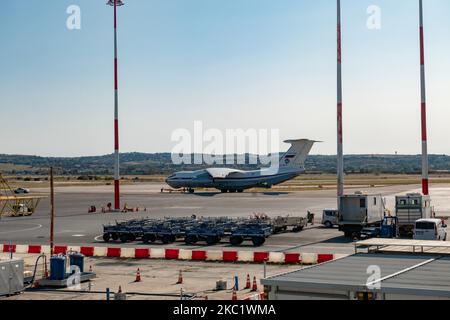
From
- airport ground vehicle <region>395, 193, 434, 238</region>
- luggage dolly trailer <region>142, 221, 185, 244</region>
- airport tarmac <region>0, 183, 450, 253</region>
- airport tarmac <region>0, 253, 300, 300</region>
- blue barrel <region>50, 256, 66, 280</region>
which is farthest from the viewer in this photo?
airport ground vehicle <region>395, 193, 434, 238</region>

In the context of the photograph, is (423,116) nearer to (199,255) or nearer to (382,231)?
(382,231)

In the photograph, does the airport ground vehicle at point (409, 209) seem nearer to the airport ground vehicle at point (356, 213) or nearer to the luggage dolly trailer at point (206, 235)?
the airport ground vehicle at point (356, 213)

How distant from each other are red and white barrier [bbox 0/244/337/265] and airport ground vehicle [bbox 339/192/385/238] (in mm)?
13037

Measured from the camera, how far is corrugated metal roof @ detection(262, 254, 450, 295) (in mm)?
15352

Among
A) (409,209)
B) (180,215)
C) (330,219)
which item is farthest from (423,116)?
(180,215)

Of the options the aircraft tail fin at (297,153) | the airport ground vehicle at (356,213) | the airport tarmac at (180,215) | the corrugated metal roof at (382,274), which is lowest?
the airport tarmac at (180,215)

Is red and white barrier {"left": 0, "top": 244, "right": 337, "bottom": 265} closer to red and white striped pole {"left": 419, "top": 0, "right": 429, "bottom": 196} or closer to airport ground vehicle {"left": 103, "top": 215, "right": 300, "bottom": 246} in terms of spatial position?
airport ground vehicle {"left": 103, "top": 215, "right": 300, "bottom": 246}

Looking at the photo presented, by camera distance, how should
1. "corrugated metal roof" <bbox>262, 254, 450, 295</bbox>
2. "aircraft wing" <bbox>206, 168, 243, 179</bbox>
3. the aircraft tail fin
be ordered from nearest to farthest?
"corrugated metal roof" <bbox>262, 254, 450, 295</bbox>, the aircraft tail fin, "aircraft wing" <bbox>206, 168, 243, 179</bbox>

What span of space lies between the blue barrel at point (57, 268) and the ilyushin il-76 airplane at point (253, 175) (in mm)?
78850

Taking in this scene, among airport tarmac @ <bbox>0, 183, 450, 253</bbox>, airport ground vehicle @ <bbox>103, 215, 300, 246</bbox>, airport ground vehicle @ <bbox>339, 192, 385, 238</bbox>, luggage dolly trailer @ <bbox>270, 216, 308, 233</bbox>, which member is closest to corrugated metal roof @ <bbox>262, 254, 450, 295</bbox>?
airport tarmac @ <bbox>0, 183, 450, 253</bbox>

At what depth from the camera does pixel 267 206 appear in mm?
84812

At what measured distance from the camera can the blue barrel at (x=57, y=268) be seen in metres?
31.2

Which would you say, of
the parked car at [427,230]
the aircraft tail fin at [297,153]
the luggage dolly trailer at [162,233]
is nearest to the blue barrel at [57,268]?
the luggage dolly trailer at [162,233]

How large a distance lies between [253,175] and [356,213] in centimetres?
6749
